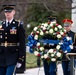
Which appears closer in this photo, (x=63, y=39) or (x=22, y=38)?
(x=22, y=38)

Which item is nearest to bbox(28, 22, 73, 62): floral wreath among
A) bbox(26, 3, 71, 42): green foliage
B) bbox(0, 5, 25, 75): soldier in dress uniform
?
bbox(0, 5, 25, 75): soldier in dress uniform

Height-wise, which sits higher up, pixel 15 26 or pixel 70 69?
pixel 15 26

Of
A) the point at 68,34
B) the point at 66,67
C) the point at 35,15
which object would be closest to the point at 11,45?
the point at 68,34

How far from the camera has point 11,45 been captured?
8336 millimetres

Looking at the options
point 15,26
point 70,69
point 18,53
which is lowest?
point 70,69

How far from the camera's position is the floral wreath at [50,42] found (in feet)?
31.9

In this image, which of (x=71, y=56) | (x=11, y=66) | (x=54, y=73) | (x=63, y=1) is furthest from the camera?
(x=63, y=1)

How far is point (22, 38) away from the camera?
8273mm

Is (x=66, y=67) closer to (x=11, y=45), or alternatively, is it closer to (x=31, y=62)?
(x=11, y=45)

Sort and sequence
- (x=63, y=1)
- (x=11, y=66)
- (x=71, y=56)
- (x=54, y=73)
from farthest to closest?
(x=63, y=1) → (x=71, y=56) → (x=54, y=73) → (x=11, y=66)

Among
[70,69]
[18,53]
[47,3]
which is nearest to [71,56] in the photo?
[70,69]

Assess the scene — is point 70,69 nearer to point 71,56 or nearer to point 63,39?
point 71,56

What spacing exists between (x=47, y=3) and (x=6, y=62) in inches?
935

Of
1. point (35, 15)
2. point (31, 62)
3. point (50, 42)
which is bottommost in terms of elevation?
point (31, 62)
